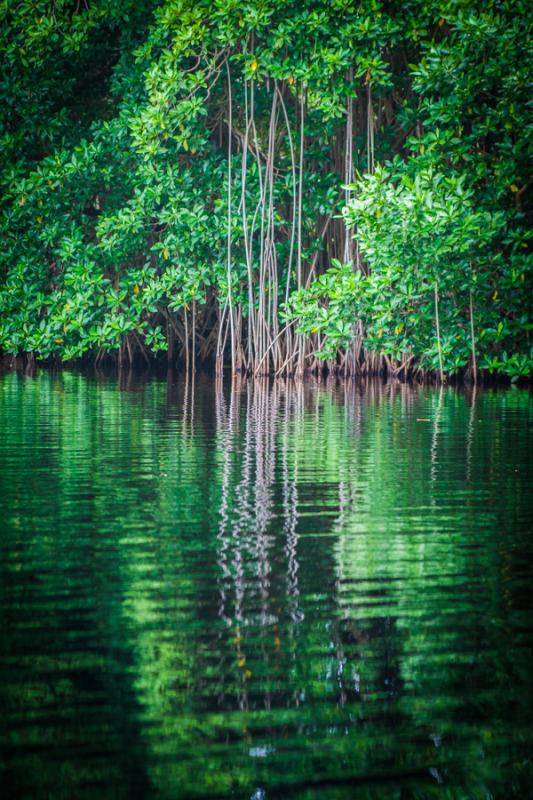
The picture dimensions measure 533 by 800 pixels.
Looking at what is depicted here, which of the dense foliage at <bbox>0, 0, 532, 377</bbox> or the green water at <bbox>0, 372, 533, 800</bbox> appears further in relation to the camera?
the dense foliage at <bbox>0, 0, 532, 377</bbox>

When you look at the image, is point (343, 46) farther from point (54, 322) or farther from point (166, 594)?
point (166, 594)

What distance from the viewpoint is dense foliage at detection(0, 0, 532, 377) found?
12570 millimetres

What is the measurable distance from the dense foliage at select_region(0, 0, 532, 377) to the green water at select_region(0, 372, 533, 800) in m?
7.34

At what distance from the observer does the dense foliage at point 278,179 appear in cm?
1257

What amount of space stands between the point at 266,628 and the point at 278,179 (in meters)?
13.9

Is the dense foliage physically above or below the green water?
above

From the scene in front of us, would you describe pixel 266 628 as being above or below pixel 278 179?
below

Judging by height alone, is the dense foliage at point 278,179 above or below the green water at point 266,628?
above

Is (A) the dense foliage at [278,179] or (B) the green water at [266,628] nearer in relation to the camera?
(B) the green water at [266,628]

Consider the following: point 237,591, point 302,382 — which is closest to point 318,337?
point 302,382

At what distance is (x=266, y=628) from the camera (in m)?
2.58

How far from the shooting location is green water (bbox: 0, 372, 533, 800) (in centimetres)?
183

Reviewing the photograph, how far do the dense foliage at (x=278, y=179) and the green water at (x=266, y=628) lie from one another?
734 centimetres

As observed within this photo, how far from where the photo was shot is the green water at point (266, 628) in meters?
1.83
